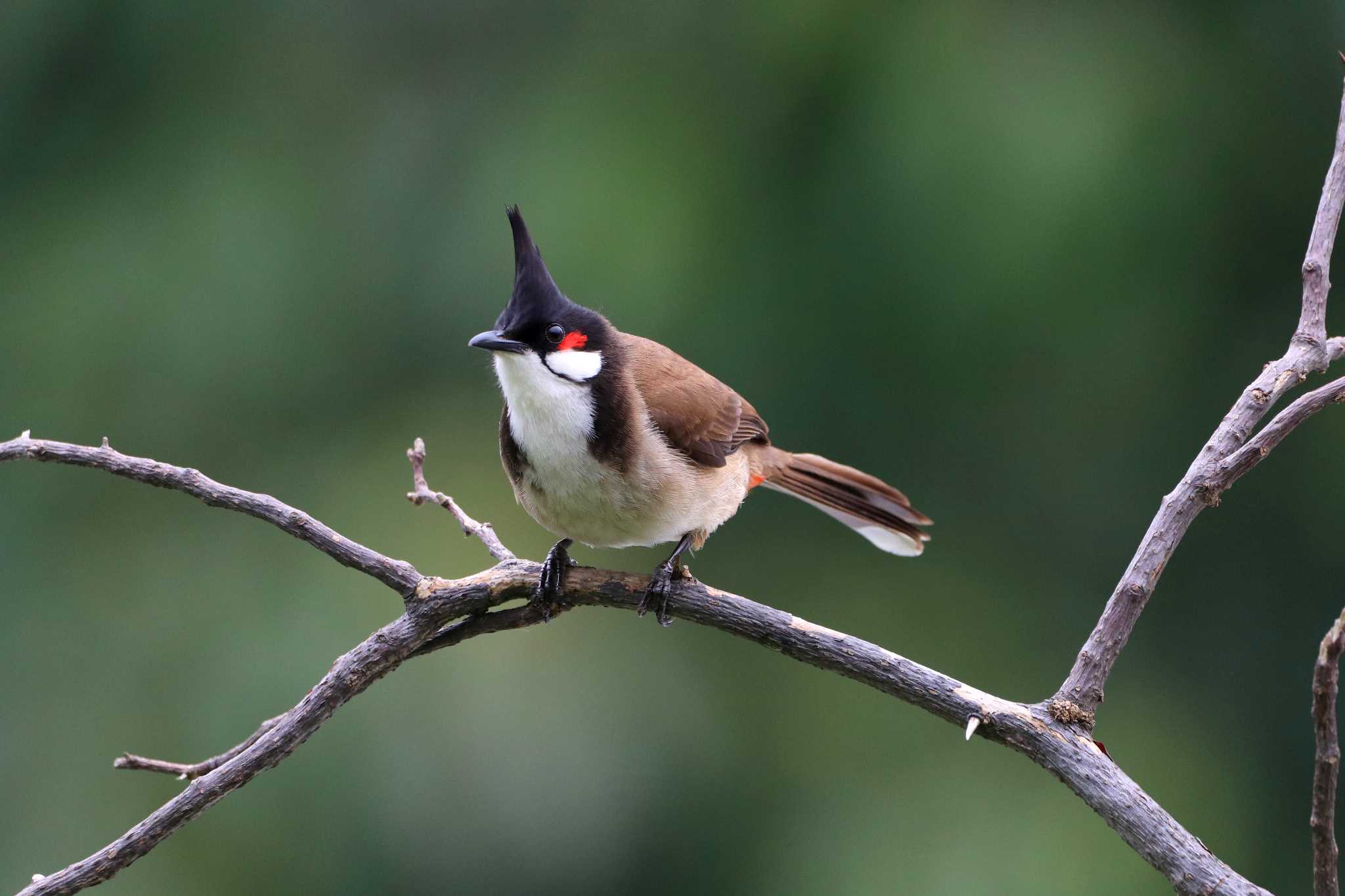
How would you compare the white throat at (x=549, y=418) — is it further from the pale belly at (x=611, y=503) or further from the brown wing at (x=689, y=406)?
the brown wing at (x=689, y=406)

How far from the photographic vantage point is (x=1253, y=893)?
61.1 inches

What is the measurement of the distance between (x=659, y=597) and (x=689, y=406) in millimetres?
612

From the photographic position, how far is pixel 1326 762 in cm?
136

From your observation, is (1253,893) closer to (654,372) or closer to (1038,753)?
(1038,753)

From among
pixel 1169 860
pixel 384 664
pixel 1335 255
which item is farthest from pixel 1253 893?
pixel 1335 255

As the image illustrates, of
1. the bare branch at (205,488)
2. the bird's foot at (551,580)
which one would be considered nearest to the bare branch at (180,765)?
the bare branch at (205,488)

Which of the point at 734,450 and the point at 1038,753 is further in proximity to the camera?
the point at 734,450

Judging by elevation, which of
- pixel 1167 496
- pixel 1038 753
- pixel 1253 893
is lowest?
pixel 1253 893

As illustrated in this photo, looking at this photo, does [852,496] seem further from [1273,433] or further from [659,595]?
[1273,433]

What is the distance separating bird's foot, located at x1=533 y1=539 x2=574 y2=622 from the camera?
204 centimetres

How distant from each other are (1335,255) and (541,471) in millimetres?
3603

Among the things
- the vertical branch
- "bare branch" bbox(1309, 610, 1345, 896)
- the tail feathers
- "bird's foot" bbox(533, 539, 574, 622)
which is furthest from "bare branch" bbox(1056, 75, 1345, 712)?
the tail feathers

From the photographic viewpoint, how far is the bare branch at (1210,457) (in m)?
1.76

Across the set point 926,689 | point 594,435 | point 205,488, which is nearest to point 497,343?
point 594,435
